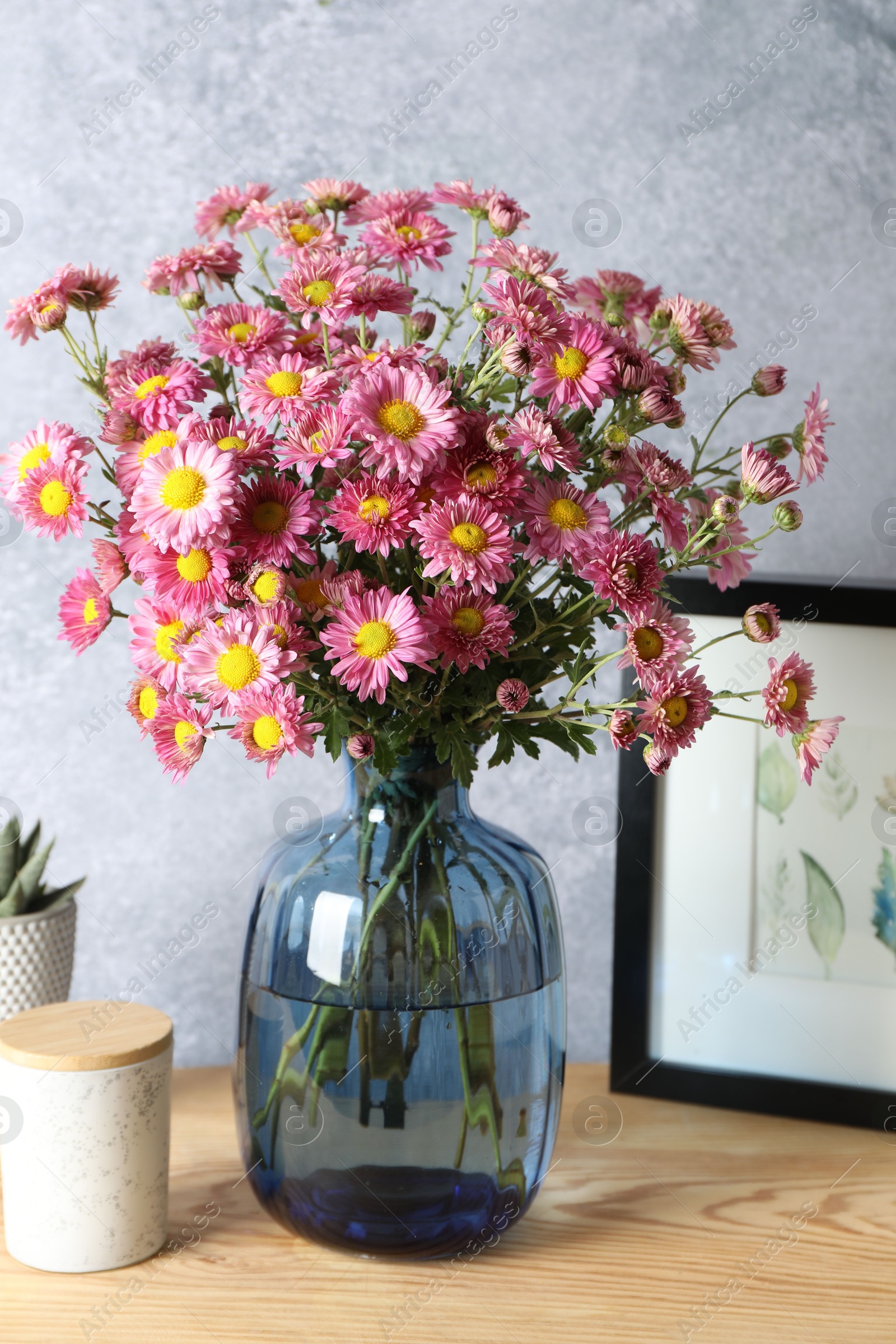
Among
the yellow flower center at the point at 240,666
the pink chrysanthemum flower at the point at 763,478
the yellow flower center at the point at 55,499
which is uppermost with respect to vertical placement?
the pink chrysanthemum flower at the point at 763,478

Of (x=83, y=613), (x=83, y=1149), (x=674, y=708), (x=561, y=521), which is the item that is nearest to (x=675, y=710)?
(x=674, y=708)

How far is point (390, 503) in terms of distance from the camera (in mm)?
584

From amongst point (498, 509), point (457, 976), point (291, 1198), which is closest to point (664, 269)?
point (498, 509)

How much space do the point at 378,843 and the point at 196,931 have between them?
0.43m

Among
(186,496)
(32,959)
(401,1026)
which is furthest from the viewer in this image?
(32,959)

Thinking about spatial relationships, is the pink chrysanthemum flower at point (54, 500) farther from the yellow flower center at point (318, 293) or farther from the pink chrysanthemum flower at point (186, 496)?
the yellow flower center at point (318, 293)

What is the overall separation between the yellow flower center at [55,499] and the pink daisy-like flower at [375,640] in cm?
15

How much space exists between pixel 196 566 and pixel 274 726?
9 centimetres

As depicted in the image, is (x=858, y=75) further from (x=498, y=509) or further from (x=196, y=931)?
(x=196, y=931)

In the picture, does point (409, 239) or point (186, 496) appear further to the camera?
point (409, 239)

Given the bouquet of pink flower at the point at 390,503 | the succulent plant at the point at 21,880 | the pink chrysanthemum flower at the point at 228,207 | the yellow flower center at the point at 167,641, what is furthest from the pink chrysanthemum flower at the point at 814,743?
the succulent plant at the point at 21,880

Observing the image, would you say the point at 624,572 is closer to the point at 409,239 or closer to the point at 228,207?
the point at 409,239

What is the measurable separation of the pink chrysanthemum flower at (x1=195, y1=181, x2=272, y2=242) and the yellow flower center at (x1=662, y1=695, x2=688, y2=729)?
0.38 metres

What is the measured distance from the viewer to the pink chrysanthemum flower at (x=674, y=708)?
1.94 feet
